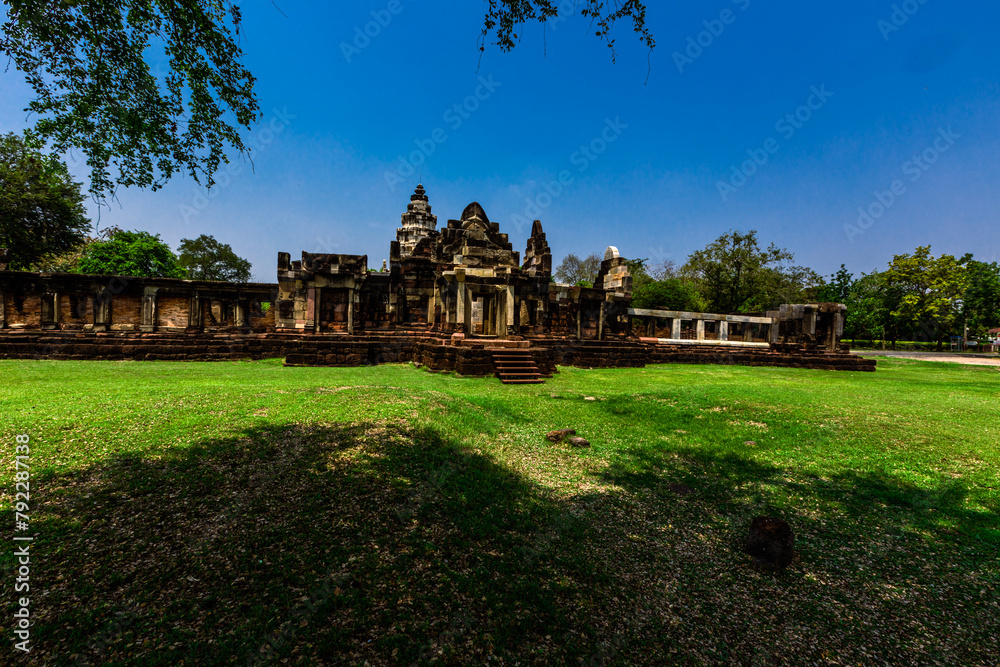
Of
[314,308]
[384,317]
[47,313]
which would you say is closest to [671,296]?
[384,317]

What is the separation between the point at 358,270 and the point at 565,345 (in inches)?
339

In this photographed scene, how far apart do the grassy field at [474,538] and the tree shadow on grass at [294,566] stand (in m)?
0.02

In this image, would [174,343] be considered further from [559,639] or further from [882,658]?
[882,658]

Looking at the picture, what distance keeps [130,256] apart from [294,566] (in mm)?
33948

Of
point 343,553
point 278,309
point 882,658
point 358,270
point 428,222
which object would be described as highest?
point 428,222

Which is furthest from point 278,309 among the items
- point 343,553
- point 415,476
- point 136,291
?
point 343,553

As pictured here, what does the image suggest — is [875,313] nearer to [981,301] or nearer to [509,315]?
[981,301]

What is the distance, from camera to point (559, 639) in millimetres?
2379

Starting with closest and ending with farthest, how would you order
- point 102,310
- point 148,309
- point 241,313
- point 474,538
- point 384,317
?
point 474,538 < point 102,310 < point 148,309 < point 384,317 < point 241,313

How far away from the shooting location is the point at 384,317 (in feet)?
50.5

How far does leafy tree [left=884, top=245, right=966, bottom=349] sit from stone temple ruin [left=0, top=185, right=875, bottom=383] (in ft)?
86.0

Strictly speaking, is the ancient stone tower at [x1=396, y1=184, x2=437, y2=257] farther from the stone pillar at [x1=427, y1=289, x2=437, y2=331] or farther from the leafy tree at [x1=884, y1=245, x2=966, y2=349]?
the leafy tree at [x1=884, y1=245, x2=966, y2=349]

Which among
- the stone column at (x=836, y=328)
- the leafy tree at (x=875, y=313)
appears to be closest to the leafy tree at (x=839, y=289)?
the leafy tree at (x=875, y=313)

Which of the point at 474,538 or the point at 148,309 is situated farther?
the point at 148,309
